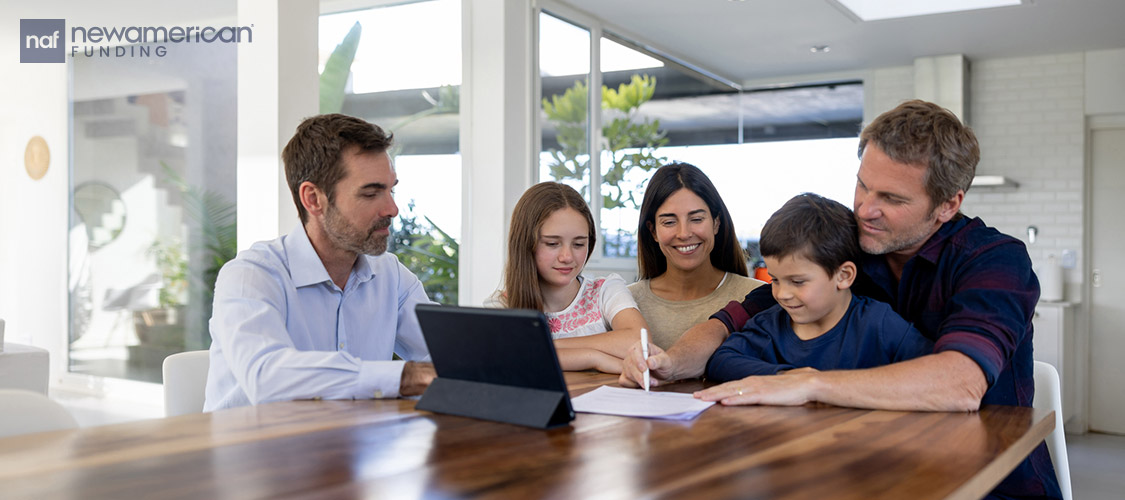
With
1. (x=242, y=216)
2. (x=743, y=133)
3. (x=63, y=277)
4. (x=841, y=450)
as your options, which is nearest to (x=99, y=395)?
(x=63, y=277)

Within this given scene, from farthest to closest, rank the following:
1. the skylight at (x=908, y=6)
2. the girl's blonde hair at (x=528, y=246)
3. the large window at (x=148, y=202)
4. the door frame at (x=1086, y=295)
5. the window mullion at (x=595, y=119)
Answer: the door frame at (x=1086, y=295)
the large window at (x=148, y=202)
the window mullion at (x=595, y=119)
the skylight at (x=908, y=6)
the girl's blonde hair at (x=528, y=246)

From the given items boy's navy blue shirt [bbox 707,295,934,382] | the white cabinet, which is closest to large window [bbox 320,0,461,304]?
boy's navy blue shirt [bbox 707,295,934,382]

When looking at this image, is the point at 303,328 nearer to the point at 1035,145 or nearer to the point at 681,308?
the point at 681,308

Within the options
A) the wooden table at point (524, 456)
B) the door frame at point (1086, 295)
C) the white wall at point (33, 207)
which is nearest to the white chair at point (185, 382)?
the wooden table at point (524, 456)

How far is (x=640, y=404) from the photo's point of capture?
1.50 metres

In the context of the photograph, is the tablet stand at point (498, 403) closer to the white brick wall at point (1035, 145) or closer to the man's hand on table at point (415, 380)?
the man's hand on table at point (415, 380)

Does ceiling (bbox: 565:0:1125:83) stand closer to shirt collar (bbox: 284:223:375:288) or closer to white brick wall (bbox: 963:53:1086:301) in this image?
white brick wall (bbox: 963:53:1086:301)

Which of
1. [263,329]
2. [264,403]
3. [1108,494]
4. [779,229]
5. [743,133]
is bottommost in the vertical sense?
[1108,494]

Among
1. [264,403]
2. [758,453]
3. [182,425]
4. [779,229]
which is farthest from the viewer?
[779,229]

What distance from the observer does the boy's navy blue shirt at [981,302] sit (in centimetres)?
156

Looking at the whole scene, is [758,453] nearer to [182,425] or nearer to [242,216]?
[182,425]

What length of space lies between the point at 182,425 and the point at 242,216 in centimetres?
242

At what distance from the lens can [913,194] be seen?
176 centimetres

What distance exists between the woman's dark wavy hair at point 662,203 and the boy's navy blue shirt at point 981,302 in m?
0.75
